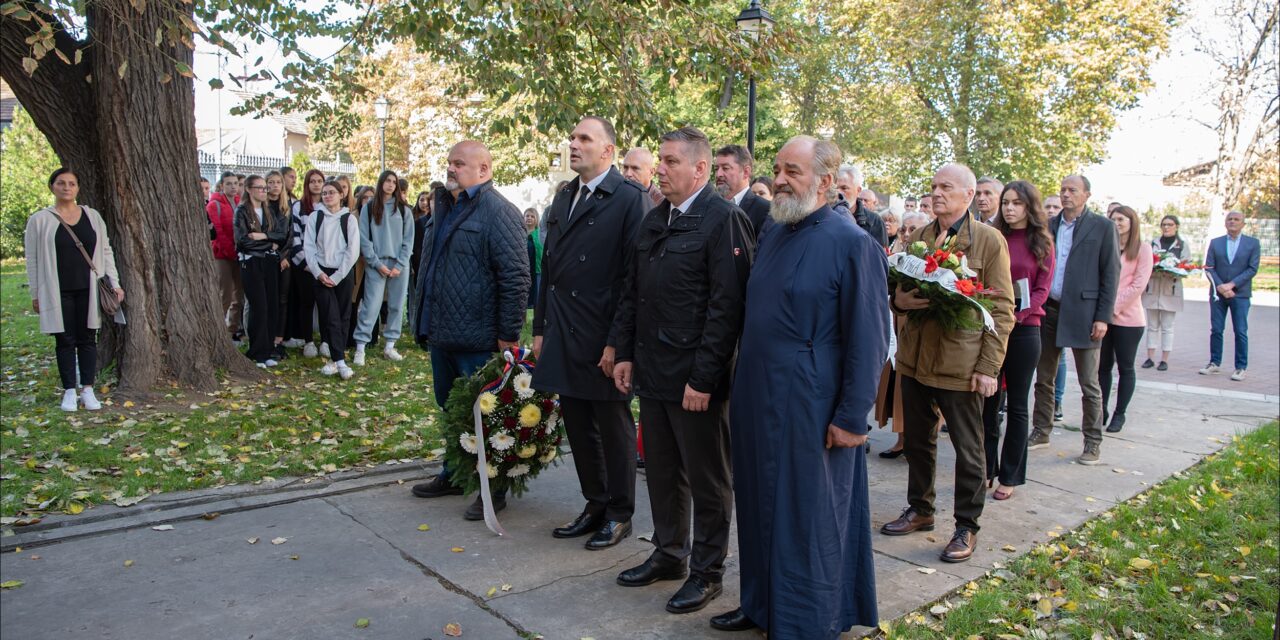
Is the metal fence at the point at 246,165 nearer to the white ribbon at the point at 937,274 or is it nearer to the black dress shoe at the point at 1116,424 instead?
the black dress shoe at the point at 1116,424

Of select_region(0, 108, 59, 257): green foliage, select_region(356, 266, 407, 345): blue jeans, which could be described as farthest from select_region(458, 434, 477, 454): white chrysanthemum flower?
select_region(0, 108, 59, 257): green foliage

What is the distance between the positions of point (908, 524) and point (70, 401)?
6832 mm

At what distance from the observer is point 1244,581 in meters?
4.73

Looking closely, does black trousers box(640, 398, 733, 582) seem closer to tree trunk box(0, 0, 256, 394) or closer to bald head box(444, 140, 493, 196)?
bald head box(444, 140, 493, 196)

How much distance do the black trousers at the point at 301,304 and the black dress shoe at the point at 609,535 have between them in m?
6.26

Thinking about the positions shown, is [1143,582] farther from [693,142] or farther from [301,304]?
[301,304]

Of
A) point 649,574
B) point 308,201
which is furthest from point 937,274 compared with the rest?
point 308,201

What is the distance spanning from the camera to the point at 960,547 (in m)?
4.96

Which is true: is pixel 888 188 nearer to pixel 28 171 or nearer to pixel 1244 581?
pixel 28 171

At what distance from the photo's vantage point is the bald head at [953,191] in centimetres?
516

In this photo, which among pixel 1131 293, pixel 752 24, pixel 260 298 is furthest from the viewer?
pixel 752 24

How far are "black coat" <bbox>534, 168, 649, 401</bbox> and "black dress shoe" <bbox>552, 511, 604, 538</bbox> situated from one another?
2.67ft

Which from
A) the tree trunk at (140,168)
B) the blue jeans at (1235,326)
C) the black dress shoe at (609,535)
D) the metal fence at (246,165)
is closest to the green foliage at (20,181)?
the metal fence at (246,165)

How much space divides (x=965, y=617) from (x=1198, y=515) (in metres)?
2.65
